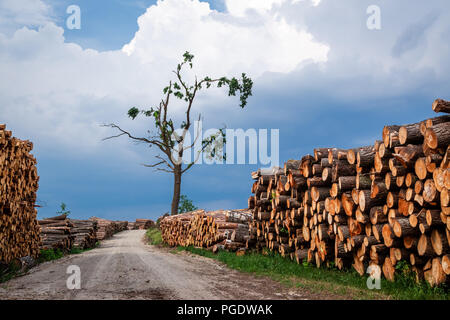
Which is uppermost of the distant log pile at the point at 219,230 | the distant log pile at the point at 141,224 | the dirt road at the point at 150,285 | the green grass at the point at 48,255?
the distant log pile at the point at 219,230

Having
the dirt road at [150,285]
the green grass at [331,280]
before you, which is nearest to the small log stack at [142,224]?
the green grass at [331,280]

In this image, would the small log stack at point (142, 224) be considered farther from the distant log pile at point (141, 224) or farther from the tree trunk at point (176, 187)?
the tree trunk at point (176, 187)

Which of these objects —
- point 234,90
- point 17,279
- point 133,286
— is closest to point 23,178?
point 17,279

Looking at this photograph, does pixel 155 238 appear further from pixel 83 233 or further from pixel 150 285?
pixel 150 285

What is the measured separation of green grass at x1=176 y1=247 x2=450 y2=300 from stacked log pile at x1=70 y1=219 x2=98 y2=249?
11.5m

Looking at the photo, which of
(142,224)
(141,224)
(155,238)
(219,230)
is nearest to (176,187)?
(155,238)

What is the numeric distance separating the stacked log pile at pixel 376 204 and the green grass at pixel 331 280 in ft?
0.75

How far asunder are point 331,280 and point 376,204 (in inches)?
75.0

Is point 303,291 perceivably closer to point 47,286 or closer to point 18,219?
point 47,286

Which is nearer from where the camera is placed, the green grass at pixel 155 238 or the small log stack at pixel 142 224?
the green grass at pixel 155 238

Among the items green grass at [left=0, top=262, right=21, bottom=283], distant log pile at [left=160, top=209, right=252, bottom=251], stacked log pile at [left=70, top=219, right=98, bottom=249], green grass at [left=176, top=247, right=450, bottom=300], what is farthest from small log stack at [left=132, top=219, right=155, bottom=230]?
green grass at [left=176, top=247, right=450, bottom=300]

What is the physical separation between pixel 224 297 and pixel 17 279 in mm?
5892

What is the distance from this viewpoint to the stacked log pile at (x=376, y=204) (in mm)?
6160

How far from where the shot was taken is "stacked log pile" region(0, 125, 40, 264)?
11.1 meters
